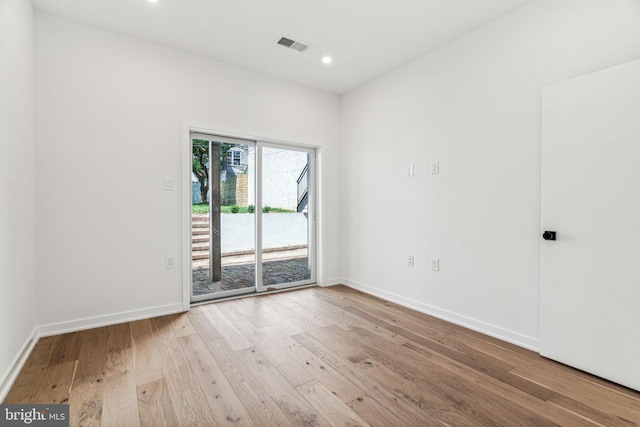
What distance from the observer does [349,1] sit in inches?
95.3

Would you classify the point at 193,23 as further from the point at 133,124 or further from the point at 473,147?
the point at 473,147

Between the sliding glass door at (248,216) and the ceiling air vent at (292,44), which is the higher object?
the ceiling air vent at (292,44)

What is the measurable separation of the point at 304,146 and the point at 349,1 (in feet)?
6.25

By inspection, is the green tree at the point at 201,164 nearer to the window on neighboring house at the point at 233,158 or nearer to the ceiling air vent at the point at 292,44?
the window on neighboring house at the point at 233,158

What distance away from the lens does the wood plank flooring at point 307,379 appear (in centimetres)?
157

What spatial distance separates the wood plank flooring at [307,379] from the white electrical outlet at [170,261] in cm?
56

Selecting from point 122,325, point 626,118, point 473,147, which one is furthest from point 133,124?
point 626,118

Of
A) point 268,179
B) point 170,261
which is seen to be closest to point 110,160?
point 170,261

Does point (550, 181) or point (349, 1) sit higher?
point (349, 1)

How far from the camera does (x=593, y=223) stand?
200 cm

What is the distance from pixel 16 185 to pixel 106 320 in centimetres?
138

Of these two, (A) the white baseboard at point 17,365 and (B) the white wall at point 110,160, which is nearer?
(A) the white baseboard at point 17,365

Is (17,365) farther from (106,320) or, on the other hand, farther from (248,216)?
(248,216)

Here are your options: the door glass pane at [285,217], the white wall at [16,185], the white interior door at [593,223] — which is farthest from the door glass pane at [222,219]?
the white interior door at [593,223]
